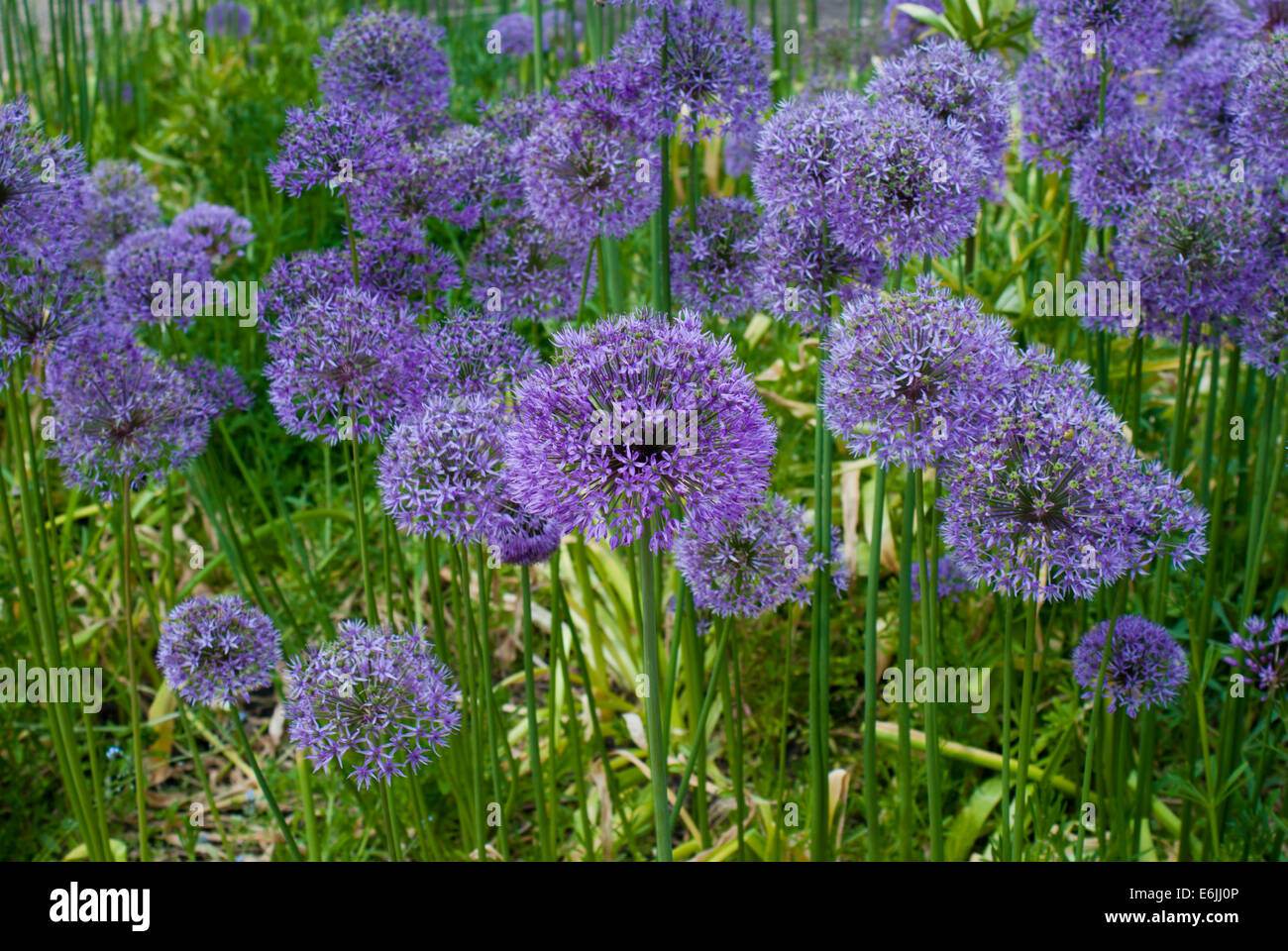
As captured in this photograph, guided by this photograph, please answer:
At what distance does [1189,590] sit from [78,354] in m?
2.95

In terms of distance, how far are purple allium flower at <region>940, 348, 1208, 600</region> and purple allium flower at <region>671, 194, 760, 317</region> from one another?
102 cm

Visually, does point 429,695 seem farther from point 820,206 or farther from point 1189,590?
point 1189,590

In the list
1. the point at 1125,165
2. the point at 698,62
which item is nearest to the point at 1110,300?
the point at 1125,165

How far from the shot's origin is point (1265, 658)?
277 centimetres

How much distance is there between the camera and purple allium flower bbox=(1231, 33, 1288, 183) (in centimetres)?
297

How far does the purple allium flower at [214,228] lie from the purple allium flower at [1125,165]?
2733 millimetres

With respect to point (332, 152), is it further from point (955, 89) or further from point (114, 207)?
point (114, 207)

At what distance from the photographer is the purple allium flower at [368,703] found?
2.32m

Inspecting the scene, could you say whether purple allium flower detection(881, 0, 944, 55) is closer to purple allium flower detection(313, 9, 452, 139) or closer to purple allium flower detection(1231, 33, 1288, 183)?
purple allium flower detection(1231, 33, 1288, 183)

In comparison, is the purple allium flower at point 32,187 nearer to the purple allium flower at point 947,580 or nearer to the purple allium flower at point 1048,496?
the purple allium flower at point 1048,496

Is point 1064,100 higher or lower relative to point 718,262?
higher

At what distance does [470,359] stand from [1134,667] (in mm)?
1769

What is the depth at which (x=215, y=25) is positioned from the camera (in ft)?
26.9

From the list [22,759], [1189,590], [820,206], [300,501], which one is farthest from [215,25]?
[1189,590]
